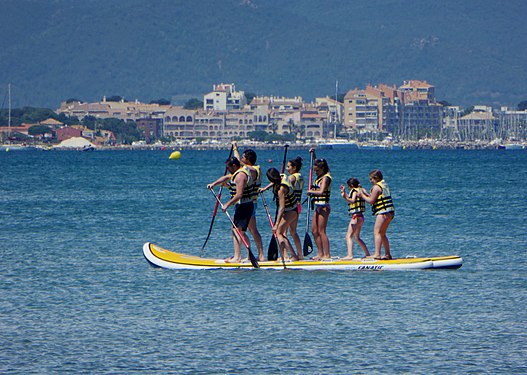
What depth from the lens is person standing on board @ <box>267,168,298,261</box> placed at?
2086 cm

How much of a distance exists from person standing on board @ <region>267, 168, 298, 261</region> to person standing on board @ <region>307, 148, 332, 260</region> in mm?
360

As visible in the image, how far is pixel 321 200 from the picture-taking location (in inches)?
834

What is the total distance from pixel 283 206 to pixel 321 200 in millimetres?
686

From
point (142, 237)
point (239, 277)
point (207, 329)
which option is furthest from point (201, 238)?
point (207, 329)

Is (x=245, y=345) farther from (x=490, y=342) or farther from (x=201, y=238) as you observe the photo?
(x=201, y=238)

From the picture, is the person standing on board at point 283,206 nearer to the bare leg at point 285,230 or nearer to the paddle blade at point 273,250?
the bare leg at point 285,230

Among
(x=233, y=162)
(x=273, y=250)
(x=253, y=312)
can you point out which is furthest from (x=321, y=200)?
(x=253, y=312)

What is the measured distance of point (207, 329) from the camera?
16.6m

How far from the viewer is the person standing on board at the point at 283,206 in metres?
20.9

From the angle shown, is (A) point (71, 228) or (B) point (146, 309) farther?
(A) point (71, 228)

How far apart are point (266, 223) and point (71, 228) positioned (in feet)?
18.9

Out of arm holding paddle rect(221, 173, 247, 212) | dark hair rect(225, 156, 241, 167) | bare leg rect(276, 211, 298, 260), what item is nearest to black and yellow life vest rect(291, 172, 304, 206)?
bare leg rect(276, 211, 298, 260)

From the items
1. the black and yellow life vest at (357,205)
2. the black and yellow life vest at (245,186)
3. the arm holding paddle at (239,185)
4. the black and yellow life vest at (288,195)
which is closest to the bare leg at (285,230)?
the black and yellow life vest at (288,195)

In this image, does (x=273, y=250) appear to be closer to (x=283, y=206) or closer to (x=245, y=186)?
(x=283, y=206)
